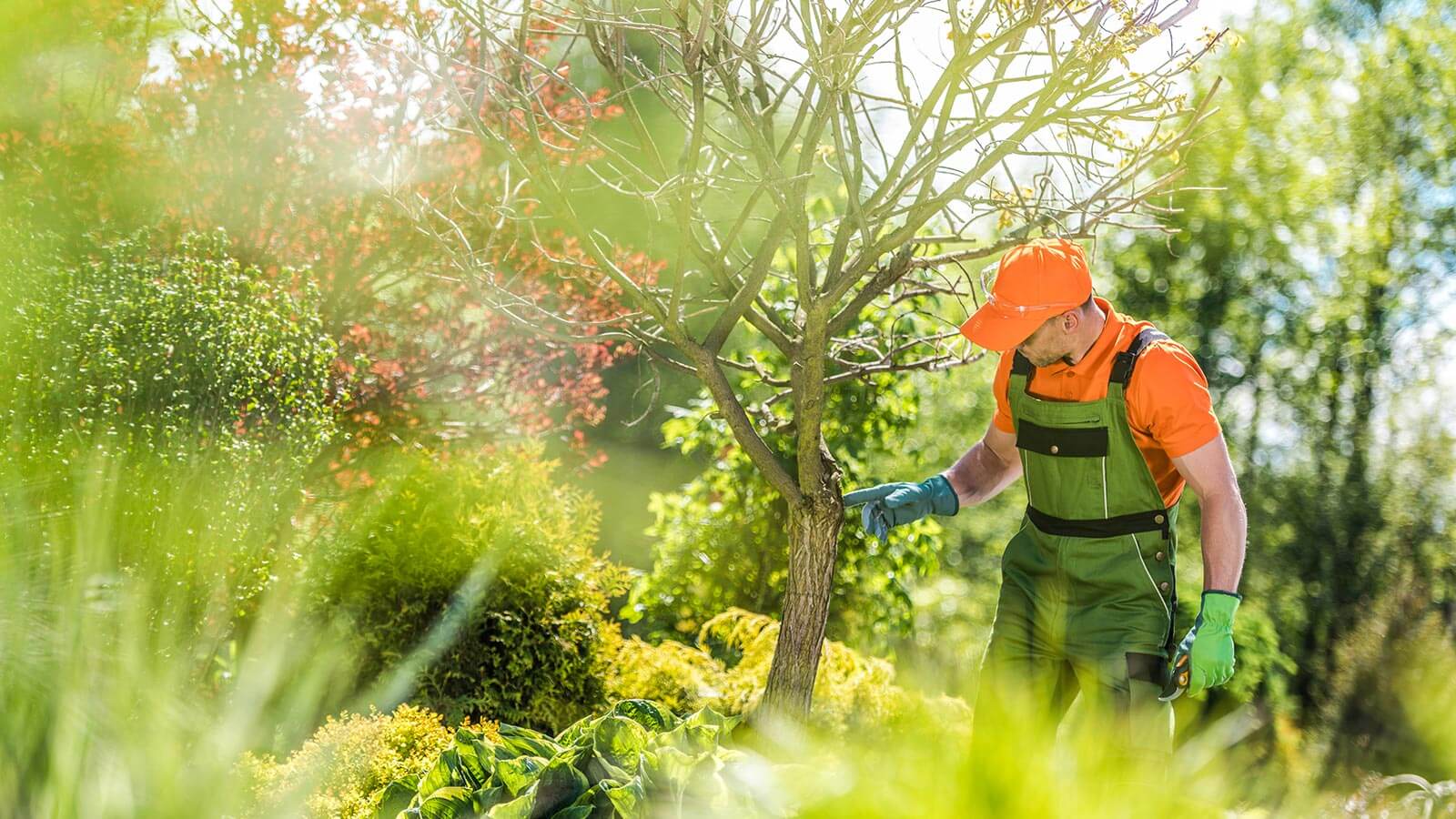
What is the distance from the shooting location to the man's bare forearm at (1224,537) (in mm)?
2518

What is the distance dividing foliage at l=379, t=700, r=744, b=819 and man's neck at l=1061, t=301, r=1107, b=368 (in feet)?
4.08

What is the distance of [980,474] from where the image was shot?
319 cm

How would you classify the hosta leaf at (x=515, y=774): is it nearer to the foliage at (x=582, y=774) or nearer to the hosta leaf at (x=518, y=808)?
the foliage at (x=582, y=774)

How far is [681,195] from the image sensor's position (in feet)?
8.96

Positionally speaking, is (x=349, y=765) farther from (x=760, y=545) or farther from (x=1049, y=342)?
(x=760, y=545)

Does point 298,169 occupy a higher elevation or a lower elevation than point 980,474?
higher

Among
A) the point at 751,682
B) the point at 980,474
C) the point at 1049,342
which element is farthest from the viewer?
the point at 751,682

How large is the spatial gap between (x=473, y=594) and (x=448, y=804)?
2.35 metres

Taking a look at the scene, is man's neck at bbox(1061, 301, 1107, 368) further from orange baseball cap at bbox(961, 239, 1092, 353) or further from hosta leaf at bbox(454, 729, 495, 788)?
hosta leaf at bbox(454, 729, 495, 788)

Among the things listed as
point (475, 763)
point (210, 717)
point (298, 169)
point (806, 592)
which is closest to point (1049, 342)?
point (806, 592)

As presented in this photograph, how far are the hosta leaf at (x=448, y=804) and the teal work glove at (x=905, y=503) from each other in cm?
153

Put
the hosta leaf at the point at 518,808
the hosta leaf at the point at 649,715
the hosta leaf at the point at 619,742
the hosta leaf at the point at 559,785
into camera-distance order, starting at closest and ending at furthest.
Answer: the hosta leaf at the point at 518,808
the hosta leaf at the point at 559,785
the hosta leaf at the point at 619,742
the hosta leaf at the point at 649,715

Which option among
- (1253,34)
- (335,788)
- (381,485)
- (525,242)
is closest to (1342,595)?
(1253,34)

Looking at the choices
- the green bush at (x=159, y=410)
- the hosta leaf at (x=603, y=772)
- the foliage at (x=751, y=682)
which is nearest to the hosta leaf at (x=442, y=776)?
the hosta leaf at (x=603, y=772)
